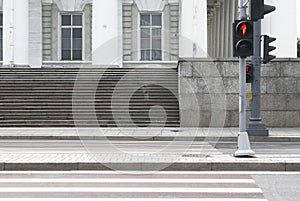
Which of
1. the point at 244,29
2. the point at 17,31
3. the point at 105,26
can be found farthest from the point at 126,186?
the point at 17,31

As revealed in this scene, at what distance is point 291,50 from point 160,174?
1006 inches

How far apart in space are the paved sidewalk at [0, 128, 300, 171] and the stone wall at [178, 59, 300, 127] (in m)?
1.34

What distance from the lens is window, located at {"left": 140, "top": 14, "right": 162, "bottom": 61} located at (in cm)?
3584

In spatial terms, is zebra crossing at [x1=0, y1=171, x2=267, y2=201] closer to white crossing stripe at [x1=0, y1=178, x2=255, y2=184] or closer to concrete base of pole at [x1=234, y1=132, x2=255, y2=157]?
white crossing stripe at [x1=0, y1=178, x2=255, y2=184]

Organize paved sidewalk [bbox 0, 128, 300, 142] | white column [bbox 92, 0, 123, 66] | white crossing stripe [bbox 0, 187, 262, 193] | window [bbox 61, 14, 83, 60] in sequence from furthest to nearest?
window [bbox 61, 14, 83, 60] < white column [bbox 92, 0, 123, 66] < paved sidewalk [bbox 0, 128, 300, 142] < white crossing stripe [bbox 0, 187, 262, 193]

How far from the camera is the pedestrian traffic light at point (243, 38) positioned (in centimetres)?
1236

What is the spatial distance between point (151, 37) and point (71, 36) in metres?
5.45

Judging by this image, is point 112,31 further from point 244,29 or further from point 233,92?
point 244,29

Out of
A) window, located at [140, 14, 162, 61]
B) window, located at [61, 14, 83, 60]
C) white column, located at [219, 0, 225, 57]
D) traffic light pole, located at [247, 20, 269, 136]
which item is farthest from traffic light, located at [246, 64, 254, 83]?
white column, located at [219, 0, 225, 57]

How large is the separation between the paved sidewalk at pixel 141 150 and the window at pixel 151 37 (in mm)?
15296

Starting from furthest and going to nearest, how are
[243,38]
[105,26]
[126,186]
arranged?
[105,26] → [243,38] → [126,186]

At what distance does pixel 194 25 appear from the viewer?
110 feet

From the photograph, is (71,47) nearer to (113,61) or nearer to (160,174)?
(113,61)

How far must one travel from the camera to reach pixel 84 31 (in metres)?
36.3
